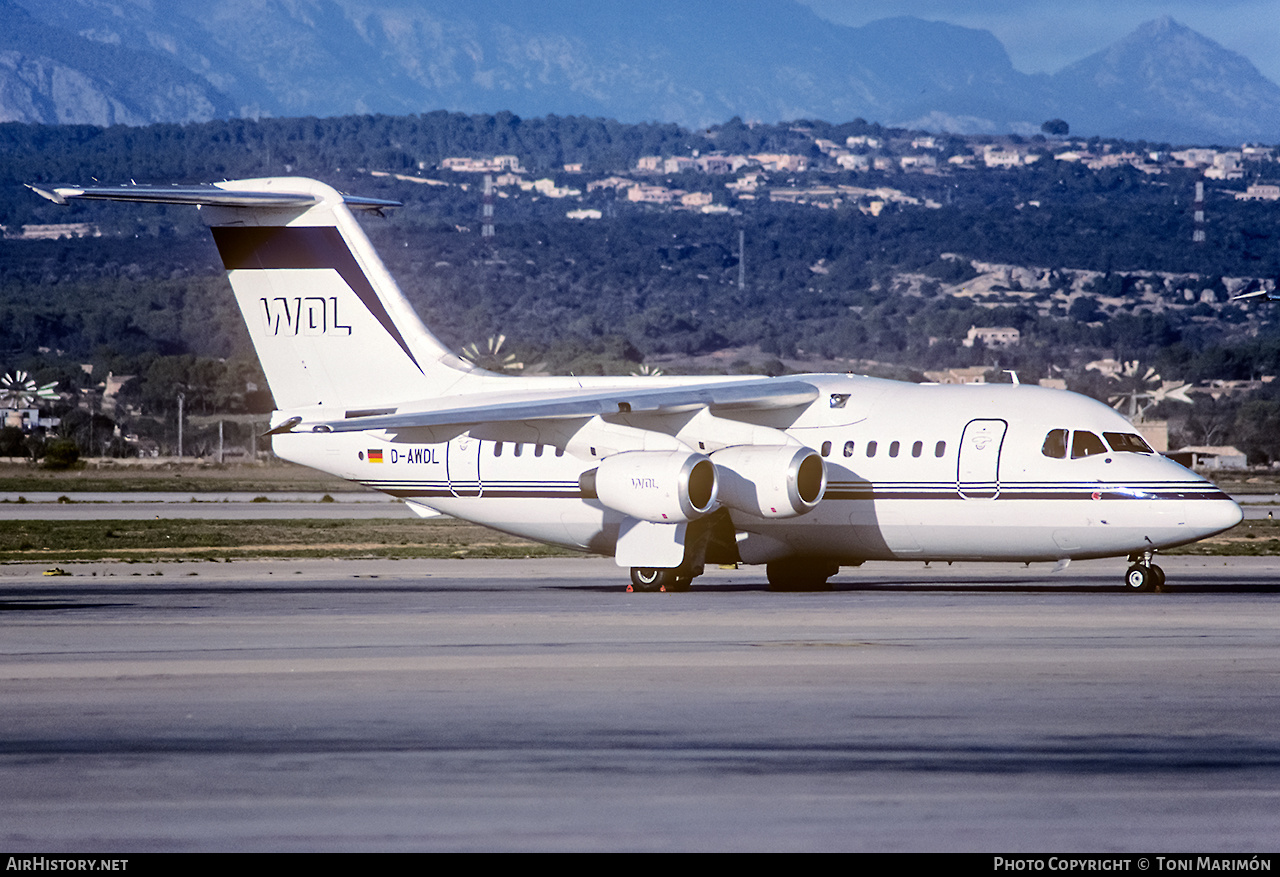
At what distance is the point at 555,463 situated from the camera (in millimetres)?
31891

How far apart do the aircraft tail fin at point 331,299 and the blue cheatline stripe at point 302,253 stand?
2cm

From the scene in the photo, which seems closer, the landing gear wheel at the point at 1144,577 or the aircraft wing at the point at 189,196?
the landing gear wheel at the point at 1144,577

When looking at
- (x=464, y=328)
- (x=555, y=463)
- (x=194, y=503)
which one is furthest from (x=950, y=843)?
(x=464, y=328)

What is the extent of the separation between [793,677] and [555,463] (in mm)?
14911

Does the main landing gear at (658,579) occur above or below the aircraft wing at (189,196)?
below

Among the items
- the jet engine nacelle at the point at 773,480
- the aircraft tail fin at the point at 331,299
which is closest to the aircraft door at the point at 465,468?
the aircraft tail fin at the point at 331,299

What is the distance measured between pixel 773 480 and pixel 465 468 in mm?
6996

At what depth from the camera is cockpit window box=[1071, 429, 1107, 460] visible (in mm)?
28172

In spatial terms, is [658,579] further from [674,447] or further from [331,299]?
[331,299]

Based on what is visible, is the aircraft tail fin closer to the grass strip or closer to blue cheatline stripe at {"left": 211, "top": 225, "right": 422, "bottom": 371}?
blue cheatline stripe at {"left": 211, "top": 225, "right": 422, "bottom": 371}

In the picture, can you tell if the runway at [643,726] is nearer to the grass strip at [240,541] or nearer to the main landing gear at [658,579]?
the main landing gear at [658,579]

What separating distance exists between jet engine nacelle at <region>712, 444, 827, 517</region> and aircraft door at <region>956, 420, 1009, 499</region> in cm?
236

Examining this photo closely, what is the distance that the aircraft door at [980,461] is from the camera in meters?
28.3
